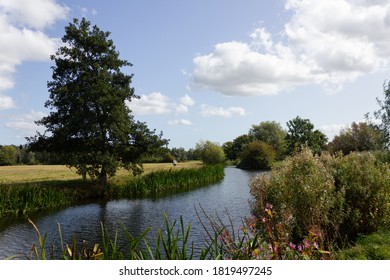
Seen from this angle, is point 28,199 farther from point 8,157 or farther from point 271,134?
→ point 271,134

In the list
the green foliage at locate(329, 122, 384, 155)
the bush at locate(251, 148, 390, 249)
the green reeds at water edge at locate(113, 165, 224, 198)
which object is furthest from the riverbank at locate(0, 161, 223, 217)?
the green foliage at locate(329, 122, 384, 155)

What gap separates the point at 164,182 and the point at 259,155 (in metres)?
29.3

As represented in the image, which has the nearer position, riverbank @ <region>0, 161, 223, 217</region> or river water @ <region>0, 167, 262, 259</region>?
river water @ <region>0, 167, 262, 259</region>

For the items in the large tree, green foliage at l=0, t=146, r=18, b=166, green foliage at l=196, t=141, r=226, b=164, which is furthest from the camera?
green foliage at l=196, t=141, r=226, b=164

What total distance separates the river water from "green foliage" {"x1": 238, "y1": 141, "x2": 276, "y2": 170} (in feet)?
103

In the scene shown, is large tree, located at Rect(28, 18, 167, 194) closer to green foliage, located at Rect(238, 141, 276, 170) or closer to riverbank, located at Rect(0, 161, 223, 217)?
riverbank, located at Rect(0, 161, 223, 217)

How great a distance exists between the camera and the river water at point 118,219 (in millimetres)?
13836

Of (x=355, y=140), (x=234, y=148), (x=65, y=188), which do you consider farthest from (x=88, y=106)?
(x=234, y=148)

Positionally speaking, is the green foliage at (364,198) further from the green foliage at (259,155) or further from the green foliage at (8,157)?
the green foliage at (8,157)

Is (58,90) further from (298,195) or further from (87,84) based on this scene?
(298,195)

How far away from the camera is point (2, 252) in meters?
12.4

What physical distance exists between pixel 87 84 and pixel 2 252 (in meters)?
14.5

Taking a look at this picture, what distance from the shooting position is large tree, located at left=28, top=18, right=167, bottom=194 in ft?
79.8

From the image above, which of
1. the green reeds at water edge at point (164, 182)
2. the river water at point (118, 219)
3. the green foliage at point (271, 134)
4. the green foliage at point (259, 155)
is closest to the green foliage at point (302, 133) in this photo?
the green foliage at point (271, 134)
